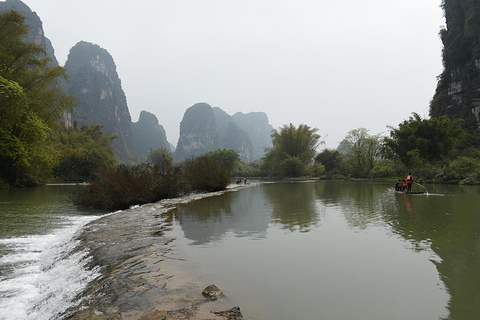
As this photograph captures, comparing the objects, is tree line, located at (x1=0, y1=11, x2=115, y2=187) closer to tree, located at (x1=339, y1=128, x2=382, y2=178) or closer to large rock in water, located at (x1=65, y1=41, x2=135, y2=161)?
tree, located at (x1=339, y1=128, x2=382, y2=178)

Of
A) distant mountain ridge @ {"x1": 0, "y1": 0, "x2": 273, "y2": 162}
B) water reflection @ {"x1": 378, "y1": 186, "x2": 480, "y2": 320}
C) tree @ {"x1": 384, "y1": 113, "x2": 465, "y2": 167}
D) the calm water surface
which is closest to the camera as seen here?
the calm water surface

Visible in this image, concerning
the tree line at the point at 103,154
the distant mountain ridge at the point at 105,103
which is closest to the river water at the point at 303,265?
the tree line at the point at 103,154

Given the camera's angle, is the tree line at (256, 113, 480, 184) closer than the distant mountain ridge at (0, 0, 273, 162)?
Yes

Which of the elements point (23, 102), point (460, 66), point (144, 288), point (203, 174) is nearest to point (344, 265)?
point (144, 288)

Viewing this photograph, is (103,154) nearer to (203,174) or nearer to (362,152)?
(203,174)

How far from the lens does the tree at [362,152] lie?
43.7 m

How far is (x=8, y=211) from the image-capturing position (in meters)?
10.5

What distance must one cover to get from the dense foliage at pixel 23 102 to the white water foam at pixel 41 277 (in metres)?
12.1

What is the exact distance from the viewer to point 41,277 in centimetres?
423

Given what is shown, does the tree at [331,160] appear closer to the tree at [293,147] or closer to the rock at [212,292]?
the tree at [293,147]

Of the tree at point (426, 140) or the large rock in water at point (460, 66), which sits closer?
the tree at point (426, 140)

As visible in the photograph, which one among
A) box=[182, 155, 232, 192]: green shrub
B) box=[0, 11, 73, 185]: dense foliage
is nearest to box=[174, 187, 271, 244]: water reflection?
box=[182, 155, 232, 192]: green shrub

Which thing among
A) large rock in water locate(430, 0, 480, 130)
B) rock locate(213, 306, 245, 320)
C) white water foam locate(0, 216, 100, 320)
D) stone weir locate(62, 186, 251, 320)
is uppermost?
large rock in water locate(430, 0, 480, 130)

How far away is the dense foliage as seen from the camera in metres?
16.5
